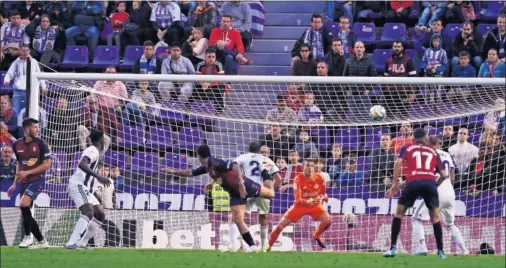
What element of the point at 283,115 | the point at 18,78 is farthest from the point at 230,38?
the point at 18,78

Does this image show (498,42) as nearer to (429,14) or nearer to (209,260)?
(429,14)

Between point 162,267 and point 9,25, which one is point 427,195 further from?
point 9,25

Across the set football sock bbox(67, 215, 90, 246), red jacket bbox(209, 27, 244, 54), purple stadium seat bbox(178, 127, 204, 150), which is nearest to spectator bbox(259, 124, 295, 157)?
purple stadium seat bbox(178, 127, 204, 150)

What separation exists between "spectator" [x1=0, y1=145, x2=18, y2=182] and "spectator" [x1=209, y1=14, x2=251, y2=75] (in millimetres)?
4258

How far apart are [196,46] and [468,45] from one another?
5.11 metres

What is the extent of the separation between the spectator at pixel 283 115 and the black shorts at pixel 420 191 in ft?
12.5

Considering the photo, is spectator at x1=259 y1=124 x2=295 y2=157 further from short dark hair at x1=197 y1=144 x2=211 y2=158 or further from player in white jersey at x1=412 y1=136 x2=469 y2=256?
short dark hair at x1=197 y1=144 x2=211 y2=158

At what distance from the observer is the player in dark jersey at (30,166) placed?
18766 mm

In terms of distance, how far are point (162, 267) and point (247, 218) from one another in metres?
5.92

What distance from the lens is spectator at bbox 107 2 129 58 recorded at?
25719 mm

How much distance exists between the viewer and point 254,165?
19.8 m

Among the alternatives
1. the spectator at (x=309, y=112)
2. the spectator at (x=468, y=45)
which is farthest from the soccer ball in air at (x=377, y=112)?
the spectator at (x=468, y=45)

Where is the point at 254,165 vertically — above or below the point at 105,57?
below

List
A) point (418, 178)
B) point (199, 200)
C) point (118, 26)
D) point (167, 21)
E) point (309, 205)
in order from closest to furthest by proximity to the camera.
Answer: point (418, 178), point (309, 205), point (199, 200), point (167, 21), point (118, 26)
